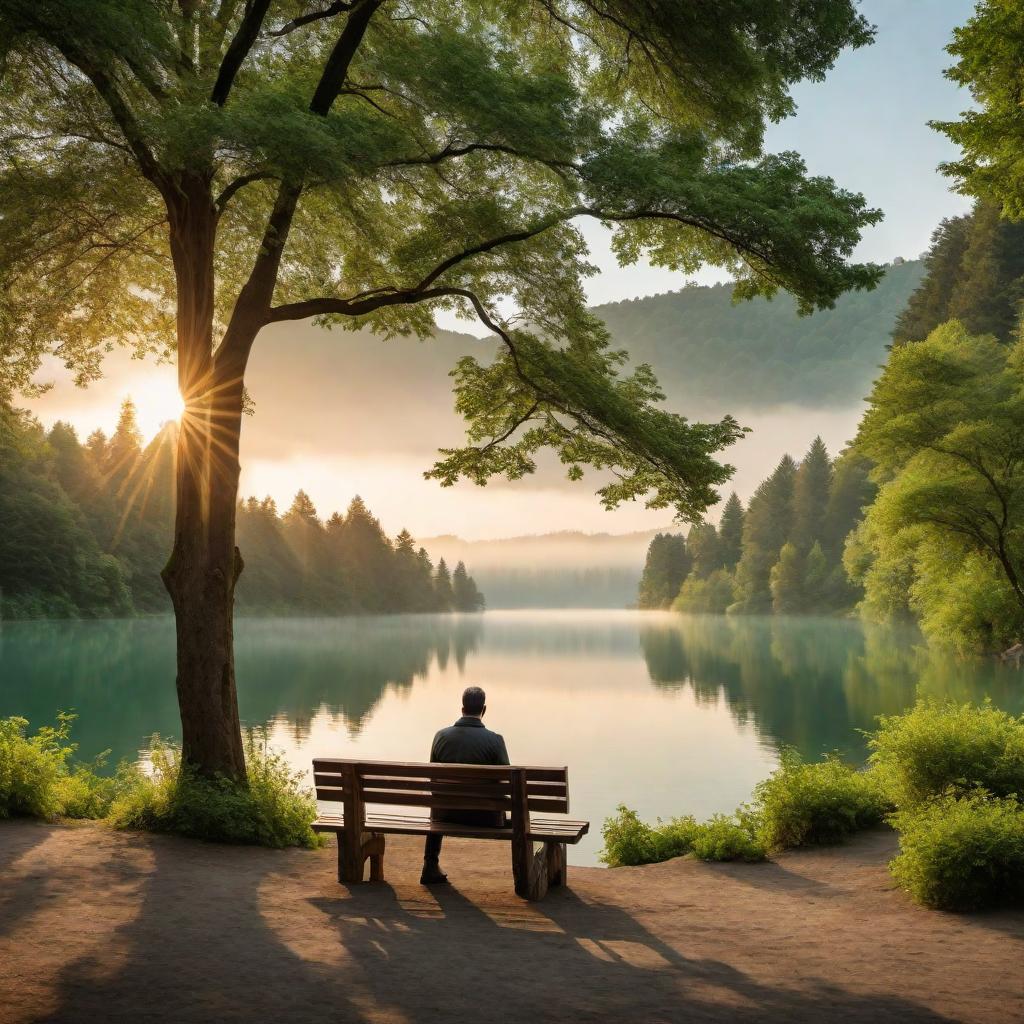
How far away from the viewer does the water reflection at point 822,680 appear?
26266mm

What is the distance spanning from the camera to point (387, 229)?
12297 millimetres

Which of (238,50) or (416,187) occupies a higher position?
(238,50)

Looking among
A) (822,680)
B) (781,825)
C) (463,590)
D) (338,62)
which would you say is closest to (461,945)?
(781,825)

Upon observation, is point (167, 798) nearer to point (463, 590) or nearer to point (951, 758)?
point (951, 758)

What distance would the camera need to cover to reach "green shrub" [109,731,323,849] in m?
9.59

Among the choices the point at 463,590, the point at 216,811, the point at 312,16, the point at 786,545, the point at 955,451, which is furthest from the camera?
the point at 463,590

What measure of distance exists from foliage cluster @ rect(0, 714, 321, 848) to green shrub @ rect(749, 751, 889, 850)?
15.7 ft

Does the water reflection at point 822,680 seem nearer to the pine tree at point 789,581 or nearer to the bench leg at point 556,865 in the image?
the bench leg at point 556,865

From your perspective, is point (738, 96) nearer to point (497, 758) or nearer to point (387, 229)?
point (387, 229)

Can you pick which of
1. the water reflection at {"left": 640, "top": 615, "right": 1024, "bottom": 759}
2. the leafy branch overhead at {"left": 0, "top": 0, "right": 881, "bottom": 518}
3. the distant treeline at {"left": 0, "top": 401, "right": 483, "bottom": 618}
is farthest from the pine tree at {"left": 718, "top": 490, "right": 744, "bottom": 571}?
the leafy branch overhead at {"left": 0, "top": 0, "right": 881, "bottom": 518}

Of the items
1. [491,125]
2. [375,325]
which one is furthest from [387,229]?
[491,125]

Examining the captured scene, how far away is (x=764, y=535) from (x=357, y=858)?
110 m

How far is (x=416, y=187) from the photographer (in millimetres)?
10797

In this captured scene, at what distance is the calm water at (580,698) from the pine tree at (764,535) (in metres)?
53.2
